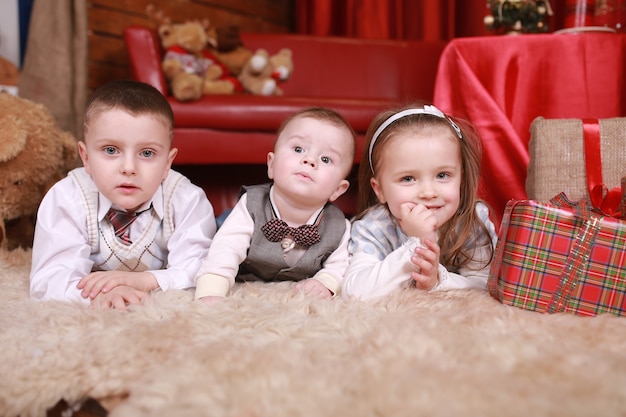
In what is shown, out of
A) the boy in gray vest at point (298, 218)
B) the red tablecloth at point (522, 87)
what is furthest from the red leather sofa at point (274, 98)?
the boy in gray vest at point (298, 218)

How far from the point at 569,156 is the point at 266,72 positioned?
5.47 ft

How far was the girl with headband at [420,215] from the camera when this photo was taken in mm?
1105

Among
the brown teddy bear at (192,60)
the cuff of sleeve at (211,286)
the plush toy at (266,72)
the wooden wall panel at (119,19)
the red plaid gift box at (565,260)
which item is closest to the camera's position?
the red plaid gift box at (565,260)

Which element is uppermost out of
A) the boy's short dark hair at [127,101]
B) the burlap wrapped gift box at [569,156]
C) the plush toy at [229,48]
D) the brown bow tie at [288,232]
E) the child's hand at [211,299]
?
the plush toy at [229,48]

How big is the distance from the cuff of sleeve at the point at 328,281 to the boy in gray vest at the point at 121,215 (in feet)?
0.86

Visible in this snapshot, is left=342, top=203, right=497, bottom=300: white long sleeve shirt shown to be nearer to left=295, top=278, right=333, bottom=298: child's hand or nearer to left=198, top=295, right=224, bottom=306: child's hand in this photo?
left=295, top=278, right=333, bottom=298: child's hand

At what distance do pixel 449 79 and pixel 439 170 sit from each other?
702mm

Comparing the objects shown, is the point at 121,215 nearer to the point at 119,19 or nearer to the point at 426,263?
the point at 426,263

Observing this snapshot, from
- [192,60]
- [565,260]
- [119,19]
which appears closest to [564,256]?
[565,260]

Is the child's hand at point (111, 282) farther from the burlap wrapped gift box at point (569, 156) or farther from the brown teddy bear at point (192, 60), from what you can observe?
the brown teddy bear at point (192, 60)

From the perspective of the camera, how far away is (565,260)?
3.30 feet

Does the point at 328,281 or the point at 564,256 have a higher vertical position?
the point at 564,256

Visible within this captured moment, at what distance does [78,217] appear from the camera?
1.19 metres

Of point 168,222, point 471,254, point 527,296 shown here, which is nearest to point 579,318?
point 527,296
